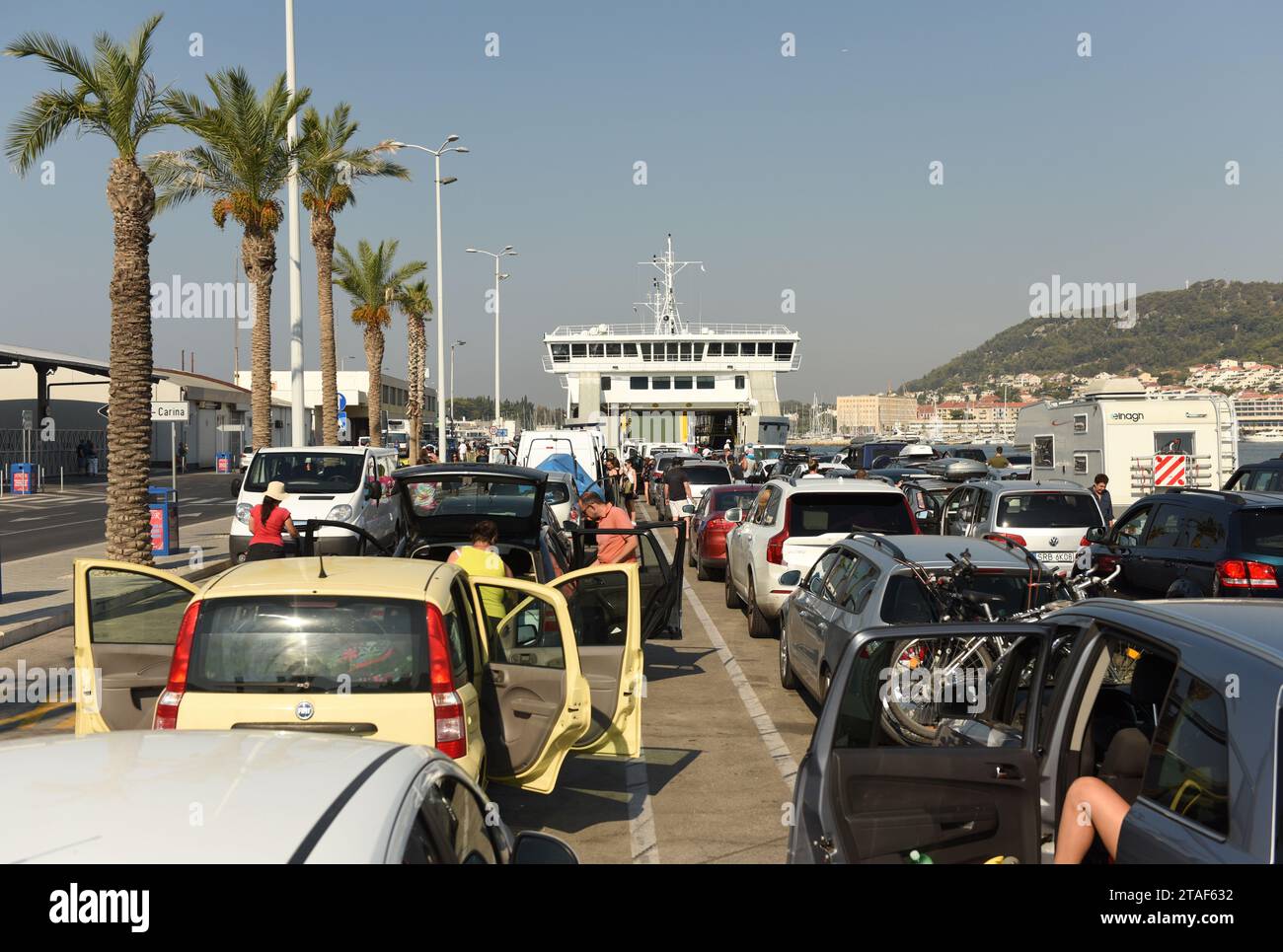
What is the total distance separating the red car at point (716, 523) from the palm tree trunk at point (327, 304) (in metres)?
18.8

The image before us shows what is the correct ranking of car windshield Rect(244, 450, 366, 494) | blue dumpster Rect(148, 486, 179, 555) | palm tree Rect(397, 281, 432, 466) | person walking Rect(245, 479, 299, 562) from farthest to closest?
palm tree Rect(397, 281, 432, 466)
blue dumpster Rect(148, 486, 179, 555)
car windshield Rect(244, 450, 366, 494)
person walking Rect(245, 479, 299, 562)

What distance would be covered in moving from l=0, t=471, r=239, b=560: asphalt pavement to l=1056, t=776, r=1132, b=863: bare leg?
70.6ft

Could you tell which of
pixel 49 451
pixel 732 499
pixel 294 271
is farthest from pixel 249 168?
pixel 49 451

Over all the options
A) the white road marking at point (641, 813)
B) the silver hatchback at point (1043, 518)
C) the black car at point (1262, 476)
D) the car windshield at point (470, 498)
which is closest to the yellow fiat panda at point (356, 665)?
the white road marking at point (641, 813)

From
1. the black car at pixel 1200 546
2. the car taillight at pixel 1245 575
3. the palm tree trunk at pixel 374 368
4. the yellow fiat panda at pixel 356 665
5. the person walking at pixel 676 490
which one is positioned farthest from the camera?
the palm tree trunk at pixel 374 368

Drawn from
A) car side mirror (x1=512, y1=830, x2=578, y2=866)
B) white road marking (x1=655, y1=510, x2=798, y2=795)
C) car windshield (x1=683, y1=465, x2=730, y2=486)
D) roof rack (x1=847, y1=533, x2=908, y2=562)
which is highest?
car windshield (x1=683, y1=465, x2=730, y2=486)

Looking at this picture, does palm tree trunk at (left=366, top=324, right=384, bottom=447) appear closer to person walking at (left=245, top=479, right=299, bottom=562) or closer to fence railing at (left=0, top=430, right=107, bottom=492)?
fence railing at (left=0, top=430, right=107, bottom=492)

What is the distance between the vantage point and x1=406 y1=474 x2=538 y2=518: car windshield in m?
11.9

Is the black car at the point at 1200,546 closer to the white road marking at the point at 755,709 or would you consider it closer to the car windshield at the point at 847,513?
the car windshield at the point at 847,513

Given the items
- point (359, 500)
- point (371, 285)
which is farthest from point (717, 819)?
point (371, 285)

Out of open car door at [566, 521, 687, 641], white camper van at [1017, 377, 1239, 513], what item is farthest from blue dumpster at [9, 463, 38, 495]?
open car door at [566, 521, 687, 641]

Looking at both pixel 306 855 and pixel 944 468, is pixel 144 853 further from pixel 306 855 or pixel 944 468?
pixel 944 468

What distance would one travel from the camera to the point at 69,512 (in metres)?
36.3

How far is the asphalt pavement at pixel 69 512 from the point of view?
26.2 metres
